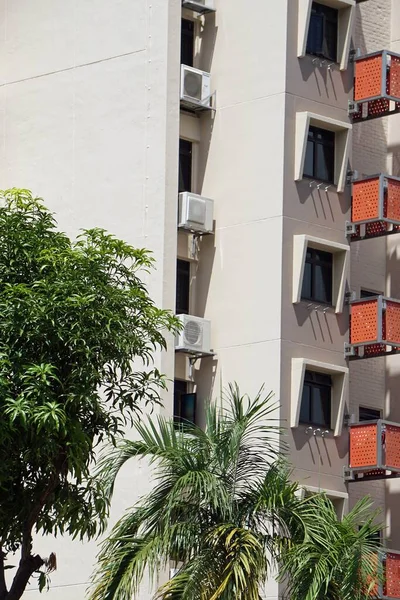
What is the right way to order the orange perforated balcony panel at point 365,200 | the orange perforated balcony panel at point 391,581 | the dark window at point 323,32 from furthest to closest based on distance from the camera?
1. the dark window at point 323,32
2. the orange perforated balcony panel at point 365,200
3. the orange perforated balcony panel at point 391,581

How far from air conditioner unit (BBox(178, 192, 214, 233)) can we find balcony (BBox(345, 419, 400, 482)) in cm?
496

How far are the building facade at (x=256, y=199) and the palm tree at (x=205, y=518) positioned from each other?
10.2 metres

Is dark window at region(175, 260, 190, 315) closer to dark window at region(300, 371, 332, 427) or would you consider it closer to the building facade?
the building facade

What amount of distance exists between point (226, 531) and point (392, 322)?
1324 centimetres

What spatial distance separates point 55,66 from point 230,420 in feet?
52.8

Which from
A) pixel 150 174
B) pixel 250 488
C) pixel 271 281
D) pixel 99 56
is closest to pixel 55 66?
pixel 99 56

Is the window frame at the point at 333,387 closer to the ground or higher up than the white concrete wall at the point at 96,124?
closer to the ground

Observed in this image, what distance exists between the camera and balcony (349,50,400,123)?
42.0 metres

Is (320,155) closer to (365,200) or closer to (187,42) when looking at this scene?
(365,200)

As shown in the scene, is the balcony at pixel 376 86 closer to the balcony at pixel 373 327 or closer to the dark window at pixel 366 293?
the dark window at pixel 366 293

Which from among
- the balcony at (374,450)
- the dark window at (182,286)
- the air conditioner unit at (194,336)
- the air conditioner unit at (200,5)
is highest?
the air conditioner unit at (200,5)

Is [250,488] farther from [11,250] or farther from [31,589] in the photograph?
[31,589]

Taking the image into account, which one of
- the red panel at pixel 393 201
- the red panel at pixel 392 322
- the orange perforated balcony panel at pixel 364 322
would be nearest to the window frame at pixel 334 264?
the orange perforated balcony panel at pixel 364 322

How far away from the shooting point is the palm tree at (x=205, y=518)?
2858cm
